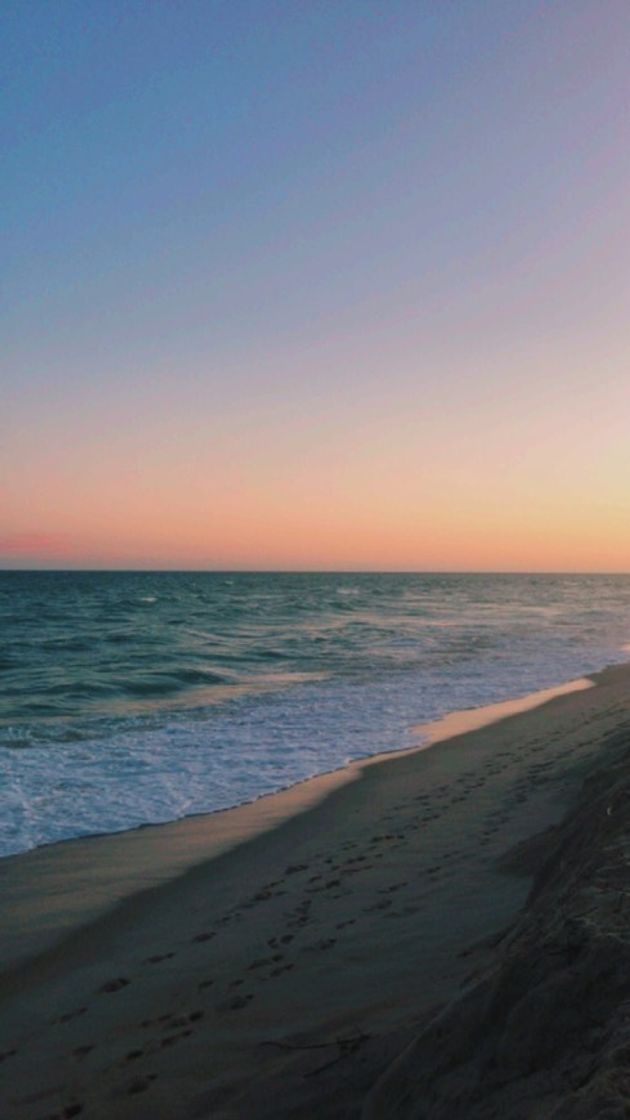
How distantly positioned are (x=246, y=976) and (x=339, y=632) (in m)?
31.3

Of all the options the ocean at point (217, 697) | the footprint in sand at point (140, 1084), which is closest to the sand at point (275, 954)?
the footprint in sand at point (140, 1084)

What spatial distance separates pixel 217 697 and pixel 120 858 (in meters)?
11.2

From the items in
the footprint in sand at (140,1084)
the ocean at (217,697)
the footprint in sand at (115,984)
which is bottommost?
the ocean at (217,697)

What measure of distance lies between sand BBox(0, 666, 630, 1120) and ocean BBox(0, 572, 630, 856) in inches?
59.0

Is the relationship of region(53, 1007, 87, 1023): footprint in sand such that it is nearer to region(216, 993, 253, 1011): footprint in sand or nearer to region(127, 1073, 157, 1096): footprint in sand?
region(216, 993, 253, 1011): footprint in sand

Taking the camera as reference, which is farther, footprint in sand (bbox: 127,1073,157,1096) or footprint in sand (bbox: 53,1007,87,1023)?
footprint in sand (bbox: 53,1007,87,1023)

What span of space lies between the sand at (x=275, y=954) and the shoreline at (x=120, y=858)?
0.03 m

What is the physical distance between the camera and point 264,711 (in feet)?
54.9

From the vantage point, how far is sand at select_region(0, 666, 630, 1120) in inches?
134

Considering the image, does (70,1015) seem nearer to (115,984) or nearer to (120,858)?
(115,984)

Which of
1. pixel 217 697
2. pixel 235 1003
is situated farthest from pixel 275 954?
pixel 217 697

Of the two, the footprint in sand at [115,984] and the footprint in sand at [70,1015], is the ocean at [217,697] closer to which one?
the footprint in sand at [115,984]

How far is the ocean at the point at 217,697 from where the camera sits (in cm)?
1046

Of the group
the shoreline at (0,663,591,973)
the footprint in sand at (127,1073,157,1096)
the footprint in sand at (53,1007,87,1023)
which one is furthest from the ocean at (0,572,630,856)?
the footprint in sand at (127,1073,157,1096)
